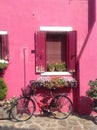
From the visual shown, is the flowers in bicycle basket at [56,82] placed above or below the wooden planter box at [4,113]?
above

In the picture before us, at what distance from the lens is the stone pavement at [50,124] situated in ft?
27.2

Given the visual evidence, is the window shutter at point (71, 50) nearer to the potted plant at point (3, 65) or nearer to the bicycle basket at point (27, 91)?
the bicycle basket at point (27, 91)

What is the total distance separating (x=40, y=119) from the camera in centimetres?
918

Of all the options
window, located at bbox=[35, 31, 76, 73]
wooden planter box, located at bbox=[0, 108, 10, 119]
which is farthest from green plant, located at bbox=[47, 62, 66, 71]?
wooden planter box, located at bbox=[0, 108, 10, 119]

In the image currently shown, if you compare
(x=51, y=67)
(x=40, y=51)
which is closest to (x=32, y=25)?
(x=40, y=51)

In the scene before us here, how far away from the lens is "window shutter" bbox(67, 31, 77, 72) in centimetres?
976

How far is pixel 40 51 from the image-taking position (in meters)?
9.68

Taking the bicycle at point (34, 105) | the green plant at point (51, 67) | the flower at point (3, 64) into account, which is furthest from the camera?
the green plant at point (51, 67)

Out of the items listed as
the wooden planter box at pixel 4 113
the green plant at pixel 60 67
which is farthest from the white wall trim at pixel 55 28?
the wooden planter box at pixel 4 113

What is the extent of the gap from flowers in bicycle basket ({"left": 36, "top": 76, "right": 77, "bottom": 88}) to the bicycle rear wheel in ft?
2.37

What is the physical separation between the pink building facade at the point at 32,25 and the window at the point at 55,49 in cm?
17

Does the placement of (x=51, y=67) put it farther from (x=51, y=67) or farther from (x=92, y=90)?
(x=92, y=90)

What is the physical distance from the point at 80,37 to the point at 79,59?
808 millimetres

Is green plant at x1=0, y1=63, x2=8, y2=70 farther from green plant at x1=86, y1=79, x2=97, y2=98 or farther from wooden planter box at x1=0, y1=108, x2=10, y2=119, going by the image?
green plant at x1=86, y1=79, x2=97, y2=98
